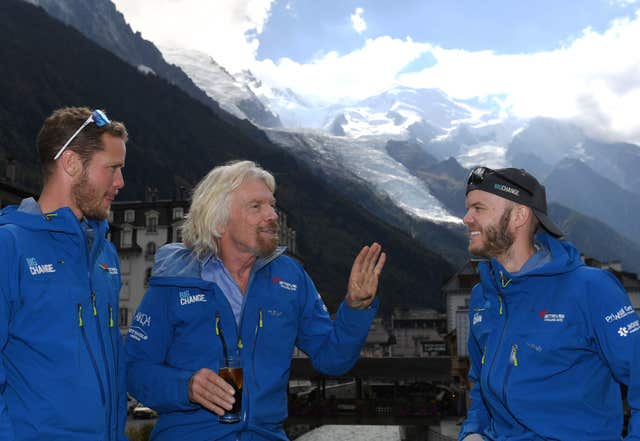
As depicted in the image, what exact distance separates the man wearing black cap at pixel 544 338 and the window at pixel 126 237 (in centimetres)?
7054

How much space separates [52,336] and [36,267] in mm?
420

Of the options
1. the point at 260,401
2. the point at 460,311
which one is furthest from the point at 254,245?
the point at 460,311

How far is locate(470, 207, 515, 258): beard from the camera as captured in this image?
5.14 m

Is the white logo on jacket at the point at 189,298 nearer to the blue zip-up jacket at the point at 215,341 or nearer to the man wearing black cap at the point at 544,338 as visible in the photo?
the blue zip-up jacket at the point at 215,341

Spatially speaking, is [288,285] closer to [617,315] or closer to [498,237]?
[498,237]

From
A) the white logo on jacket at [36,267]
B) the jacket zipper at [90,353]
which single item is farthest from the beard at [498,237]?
the white logo on jacket at [36,267]

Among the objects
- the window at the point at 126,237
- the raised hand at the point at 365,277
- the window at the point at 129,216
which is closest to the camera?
the raised hand at the point at 365,277

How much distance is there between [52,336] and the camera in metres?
4.07

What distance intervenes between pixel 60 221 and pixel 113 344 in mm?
874

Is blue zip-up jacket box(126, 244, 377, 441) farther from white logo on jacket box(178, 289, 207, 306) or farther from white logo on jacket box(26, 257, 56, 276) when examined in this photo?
white logo on jacket box(26, 257, 56, 276)

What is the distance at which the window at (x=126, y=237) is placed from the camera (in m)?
72.6

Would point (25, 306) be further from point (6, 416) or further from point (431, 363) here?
point (431, 363)

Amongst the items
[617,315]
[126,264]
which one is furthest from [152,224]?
[617,315]

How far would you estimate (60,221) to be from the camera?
4.36 metres
